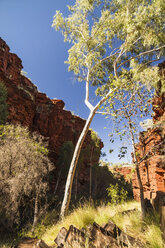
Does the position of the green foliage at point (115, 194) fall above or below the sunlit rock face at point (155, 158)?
below

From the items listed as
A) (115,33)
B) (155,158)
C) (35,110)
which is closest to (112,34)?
(115,33)

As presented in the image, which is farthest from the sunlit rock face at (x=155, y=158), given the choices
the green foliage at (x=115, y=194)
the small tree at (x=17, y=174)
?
the small tree at (x=17, y=174)

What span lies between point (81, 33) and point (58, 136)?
21.1 meters

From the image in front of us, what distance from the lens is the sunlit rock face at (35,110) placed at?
19091 millimetres

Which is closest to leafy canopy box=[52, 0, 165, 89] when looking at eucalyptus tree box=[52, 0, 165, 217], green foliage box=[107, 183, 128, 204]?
eucalyptus tree box=[52, 0, 165, 217]

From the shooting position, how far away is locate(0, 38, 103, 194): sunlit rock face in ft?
62.6

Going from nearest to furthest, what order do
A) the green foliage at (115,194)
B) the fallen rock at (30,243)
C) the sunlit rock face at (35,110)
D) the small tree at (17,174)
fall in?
the fallen rock at (30,243) → the green foliage at (115,194) → the small tree at (17,174) → the sunlit rock face at (35,110)

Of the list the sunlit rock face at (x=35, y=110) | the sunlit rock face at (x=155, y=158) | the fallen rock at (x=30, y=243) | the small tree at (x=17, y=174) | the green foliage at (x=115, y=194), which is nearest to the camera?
the fallen rock at (x=30, y=243)

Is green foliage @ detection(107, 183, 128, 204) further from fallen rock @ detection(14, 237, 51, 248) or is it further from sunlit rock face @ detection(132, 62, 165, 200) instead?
fallen rock @ detection(14, 237, 51, 248)

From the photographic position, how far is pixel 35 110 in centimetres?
2562

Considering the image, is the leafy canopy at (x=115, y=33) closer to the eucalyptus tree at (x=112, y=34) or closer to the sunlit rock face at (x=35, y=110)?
the eucalyptus tree at (x=112, y=34)

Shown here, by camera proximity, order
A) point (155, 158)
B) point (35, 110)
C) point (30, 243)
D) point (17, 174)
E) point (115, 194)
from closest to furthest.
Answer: point (30, 243) < point (115, 194) < point (17, 174) < point (155, 158) < point (35, 110)

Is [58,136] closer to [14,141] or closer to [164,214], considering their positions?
[14,141]

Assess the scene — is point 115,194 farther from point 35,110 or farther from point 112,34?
point 35,110
